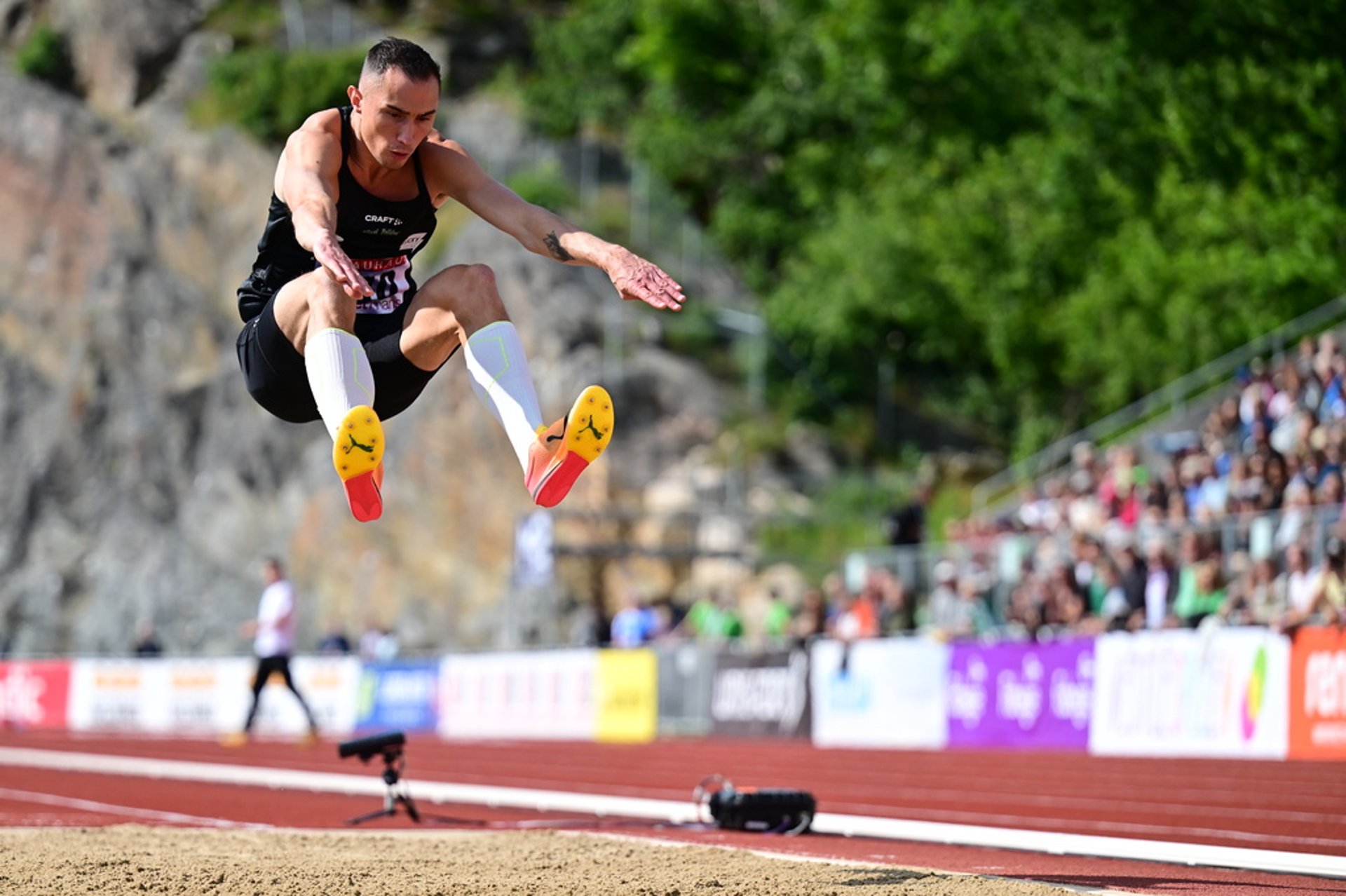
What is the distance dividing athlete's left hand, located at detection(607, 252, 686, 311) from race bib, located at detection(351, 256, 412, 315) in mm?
1149

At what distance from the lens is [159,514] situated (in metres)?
41.3

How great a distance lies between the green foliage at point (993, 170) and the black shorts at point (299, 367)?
52.0 feet

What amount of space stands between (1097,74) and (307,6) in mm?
23556

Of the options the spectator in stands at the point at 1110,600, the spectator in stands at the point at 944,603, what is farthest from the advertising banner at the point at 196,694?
the spectator in stands at the point at 1110,600

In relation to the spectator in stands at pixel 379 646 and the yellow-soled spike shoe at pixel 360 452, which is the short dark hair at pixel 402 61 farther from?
the spectator in stands at pixel 379 646

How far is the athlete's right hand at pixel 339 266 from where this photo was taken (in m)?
6.02

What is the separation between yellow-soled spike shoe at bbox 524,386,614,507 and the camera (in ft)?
22.0

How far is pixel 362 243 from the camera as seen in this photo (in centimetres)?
703

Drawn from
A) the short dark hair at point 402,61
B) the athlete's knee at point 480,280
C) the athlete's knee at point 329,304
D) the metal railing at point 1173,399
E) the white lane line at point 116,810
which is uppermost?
the metal railing at point 1173,399

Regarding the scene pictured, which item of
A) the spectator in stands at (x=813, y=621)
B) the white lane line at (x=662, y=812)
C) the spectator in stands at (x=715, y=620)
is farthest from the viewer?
the spectator in stands at (x=715, y=620)

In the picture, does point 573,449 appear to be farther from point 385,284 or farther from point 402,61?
point 402,61

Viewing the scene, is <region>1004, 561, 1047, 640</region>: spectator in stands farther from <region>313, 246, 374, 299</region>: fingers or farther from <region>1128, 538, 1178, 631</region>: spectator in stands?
<region>313, 246, 374, 299</region>: fingers

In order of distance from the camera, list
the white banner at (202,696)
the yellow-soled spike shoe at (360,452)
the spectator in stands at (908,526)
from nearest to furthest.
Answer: the yellow-soled spike shoe at (360,452), the spectator in stands at (908,526), the white banner at (202,696)

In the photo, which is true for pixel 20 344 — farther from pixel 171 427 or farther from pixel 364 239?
pixel 364 239
